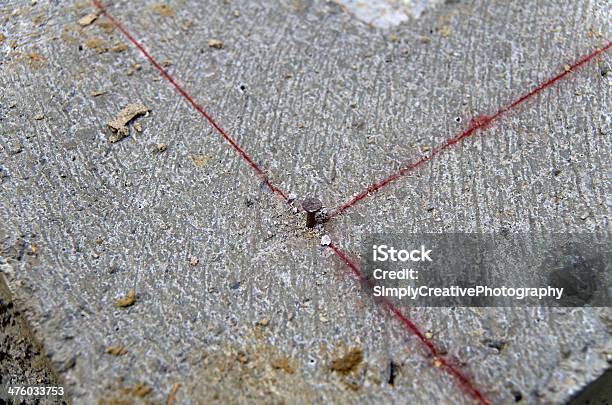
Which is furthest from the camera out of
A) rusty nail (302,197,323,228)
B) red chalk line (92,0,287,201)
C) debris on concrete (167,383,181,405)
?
red chalk line (92,0,287,201)

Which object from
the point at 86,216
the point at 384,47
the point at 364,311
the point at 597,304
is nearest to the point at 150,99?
the point at 86,216

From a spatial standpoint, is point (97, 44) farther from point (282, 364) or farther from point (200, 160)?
point (282, 364)

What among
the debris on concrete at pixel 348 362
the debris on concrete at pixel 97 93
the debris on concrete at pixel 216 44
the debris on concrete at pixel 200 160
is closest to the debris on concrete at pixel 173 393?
the debris on concrete at pixel 348 362

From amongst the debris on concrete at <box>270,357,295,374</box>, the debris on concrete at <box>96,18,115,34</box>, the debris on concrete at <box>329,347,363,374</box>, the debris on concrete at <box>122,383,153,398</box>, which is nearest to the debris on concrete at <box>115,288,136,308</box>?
the debris on concrete at <box>122,383,153,398</box>

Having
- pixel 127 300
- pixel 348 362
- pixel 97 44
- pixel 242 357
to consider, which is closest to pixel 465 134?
pixel 348 362

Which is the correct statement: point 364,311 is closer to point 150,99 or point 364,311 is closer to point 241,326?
point 241,326

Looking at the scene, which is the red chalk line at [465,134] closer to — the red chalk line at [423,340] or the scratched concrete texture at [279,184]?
the scratched concrete texture at [279,184]

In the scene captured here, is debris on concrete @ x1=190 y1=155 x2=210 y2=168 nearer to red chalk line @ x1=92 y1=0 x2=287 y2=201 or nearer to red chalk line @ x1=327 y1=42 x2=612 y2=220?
red chalk line @ x1=92 y1=0 x2=287 y2=201
